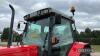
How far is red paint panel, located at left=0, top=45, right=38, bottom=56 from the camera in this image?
274 inches

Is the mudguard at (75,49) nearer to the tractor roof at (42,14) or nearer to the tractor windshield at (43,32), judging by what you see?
the tractor windshield at (43,32)

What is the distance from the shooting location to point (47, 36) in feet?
25.2

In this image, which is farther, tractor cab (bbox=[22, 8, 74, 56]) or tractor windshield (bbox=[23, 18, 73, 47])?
tractor windshield (bbox=[23, 18, 73, 47])

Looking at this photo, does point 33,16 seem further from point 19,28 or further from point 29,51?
point 29,51

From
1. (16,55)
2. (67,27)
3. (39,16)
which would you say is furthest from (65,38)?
(16,55)

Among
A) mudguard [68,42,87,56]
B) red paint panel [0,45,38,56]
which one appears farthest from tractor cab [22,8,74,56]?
red paint panel [0,45,38,56]

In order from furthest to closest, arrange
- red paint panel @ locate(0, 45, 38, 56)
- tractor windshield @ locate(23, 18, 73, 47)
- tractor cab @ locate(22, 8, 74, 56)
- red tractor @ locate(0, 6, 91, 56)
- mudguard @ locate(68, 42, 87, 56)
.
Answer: mudguard @ locate(68, 42, 87, 56) < tractor windshield @ locate(23, 18, 73, 47) < tractor cab @ locate(22, 8, 74, 56) < red tractor @ locate(0, 6, 91, 56) < red paint panel @ locate(0, 45, 38, 56)

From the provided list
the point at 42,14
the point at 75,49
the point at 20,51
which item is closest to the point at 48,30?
the point at 42,14

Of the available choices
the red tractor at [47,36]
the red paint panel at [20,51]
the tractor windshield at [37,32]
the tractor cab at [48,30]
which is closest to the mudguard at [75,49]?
the red tractor at [47,36]

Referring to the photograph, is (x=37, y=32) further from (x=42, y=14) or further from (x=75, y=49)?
(x=75, y=49)

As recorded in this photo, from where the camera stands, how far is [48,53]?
7.67 metres

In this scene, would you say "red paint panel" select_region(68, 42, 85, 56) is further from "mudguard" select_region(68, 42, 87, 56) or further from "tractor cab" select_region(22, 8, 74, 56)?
"tractor cab" select_region(22, 8, 74, 56)

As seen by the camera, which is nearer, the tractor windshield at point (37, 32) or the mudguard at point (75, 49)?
the tractor windshield at point (37, 32)

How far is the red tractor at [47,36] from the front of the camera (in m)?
7.27
